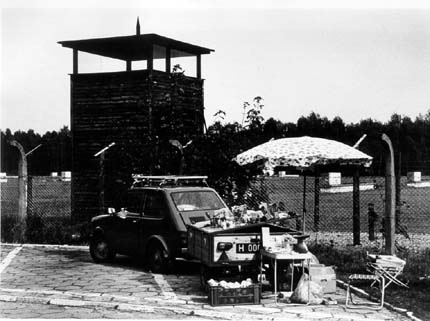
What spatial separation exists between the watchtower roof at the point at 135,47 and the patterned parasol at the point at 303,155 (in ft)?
31.5

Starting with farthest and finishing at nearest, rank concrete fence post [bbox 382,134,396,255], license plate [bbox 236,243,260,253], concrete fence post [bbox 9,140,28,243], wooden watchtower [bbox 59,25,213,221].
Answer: wooden watchtower [bbox 59,25,213,221] → concrete fence post [bbox 9,140,28,243] → concrete fence post [bbox 382,134,396,255] → license plate [bbox 236,243,260,253]

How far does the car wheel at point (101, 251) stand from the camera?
14.3 metres

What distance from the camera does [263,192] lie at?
17.2 meters

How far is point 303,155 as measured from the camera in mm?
12844

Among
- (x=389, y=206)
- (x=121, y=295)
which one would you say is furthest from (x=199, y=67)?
(x=121, y=295)

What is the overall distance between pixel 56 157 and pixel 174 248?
4011cm

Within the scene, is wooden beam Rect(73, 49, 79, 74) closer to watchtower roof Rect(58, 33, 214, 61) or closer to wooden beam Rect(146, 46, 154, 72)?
watchtower roof Rect(58, 33, 214, 61)

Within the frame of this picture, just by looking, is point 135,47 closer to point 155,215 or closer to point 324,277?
point 155,215

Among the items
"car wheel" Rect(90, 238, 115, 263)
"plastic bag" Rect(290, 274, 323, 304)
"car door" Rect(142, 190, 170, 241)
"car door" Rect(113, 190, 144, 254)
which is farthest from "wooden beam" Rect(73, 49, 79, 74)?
"plastic bag" Rect(290, 274, 323, 304)

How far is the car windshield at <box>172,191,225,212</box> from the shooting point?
12.7 metres

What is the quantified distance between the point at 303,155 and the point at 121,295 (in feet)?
15.2

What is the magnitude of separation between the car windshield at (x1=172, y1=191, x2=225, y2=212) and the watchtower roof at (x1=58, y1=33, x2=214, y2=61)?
9.78 meters

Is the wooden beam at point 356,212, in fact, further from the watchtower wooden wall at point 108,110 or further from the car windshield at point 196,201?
the watchtower wooden wall at point 108,110

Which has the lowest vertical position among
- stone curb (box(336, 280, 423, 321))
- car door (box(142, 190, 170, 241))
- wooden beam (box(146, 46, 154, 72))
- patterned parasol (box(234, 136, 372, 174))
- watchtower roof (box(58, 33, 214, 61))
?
stone curb (box(336, 280, 423, 321))
